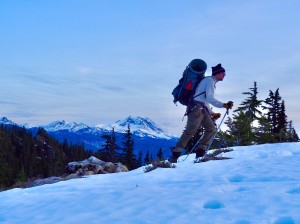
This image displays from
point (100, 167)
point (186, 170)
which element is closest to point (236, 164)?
point (186, 170)

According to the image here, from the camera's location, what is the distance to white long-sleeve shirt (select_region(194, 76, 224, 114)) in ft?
27.0

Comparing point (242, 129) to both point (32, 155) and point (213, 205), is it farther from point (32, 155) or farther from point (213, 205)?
point (32, 155)

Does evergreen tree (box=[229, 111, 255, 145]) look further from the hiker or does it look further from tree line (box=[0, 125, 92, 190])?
tree line (box=[0, 125, 92, 190])

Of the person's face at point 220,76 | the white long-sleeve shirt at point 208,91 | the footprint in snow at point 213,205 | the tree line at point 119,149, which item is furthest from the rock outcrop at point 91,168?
the tree line at point 119,149

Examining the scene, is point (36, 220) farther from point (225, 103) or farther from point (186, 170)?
point (225, 103)

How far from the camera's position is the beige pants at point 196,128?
8609 millimetres

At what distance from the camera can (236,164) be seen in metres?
7.23

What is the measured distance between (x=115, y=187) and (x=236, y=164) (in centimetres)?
282

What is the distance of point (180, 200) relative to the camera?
172 inches

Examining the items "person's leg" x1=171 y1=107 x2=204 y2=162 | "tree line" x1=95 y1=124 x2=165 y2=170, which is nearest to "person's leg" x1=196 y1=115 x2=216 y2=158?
"person's leg" x1=171 y1=107 x2=204 y2=162

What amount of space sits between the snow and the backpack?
255 centimetres

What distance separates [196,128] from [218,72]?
149 cm

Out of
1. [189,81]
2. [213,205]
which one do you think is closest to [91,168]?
[189,81]

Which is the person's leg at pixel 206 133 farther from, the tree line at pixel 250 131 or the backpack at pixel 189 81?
the tree line at pixel 250 131
